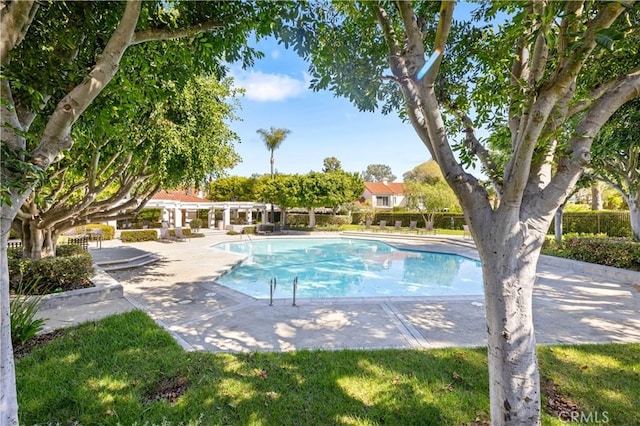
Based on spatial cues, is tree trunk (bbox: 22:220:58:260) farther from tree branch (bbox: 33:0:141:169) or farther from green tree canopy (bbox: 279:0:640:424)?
green tree canopy (bbox: 279:0:640:424)

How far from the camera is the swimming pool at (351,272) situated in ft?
38.5

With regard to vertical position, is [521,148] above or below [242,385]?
above

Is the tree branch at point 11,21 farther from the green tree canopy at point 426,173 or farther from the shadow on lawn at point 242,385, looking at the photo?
the green tree canopy at point 426,173

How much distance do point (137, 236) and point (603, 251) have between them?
1085 inches

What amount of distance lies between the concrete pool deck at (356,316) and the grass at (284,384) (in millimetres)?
523

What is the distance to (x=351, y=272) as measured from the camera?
50.6 feet

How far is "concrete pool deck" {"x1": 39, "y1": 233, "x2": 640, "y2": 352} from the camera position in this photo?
18.3 feet

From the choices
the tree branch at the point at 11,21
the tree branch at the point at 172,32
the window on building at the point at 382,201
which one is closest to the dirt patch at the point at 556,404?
the tree branch at the point at 172,32

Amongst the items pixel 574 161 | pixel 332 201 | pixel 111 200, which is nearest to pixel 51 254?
pixel 111 200

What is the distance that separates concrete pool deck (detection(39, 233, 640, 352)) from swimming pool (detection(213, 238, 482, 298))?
99.9 inches

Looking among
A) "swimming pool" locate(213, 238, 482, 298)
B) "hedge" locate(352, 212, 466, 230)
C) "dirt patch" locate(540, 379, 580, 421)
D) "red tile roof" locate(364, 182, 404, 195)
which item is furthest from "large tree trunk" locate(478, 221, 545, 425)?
"red tile roof" locate(364, 182, 404, 195)

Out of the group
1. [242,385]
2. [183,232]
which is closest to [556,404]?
[242,385]

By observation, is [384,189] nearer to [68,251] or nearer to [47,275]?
[68,251]

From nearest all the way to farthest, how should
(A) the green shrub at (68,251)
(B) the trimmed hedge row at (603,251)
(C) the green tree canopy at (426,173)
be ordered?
(B) the trimmed hedge row at (603,251), (A) the green shrub at (68,251), (C) the green tree canopy at (426,173)
